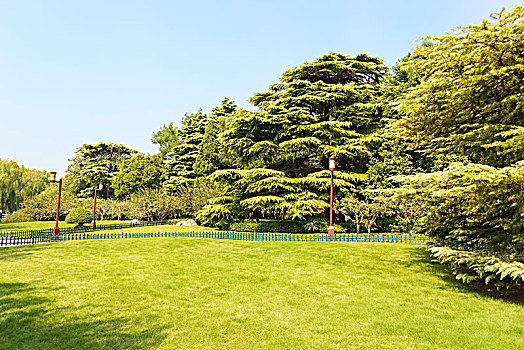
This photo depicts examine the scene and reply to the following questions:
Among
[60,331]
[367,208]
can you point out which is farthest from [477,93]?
[367,208]

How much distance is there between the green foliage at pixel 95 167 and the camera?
221 ft


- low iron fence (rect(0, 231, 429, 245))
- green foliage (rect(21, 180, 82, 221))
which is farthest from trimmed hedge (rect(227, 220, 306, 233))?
green foliage (rect(21, 180, 82, 221))

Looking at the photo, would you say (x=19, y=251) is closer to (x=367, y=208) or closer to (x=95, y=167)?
(x=367, y=208)

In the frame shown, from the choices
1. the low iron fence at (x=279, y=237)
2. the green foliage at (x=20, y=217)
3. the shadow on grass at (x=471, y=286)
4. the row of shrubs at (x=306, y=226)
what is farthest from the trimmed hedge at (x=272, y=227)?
the green foliage at (x=20, y=217)

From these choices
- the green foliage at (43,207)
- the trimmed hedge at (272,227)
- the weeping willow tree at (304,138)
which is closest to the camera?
the weeping willow tree at (304,138)

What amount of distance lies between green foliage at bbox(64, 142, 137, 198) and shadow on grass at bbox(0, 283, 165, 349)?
205 feet

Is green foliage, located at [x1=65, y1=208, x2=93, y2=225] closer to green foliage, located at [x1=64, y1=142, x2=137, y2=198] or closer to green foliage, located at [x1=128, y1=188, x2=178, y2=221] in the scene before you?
green foliage, located at [x1=128, y1=188, x2=178, y2=221]

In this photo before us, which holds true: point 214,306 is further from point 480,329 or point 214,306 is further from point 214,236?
point 214,236

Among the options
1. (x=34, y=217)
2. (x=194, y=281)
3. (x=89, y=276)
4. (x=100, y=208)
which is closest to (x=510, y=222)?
(x=194, y=281)

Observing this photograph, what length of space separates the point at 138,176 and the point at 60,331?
182 feet

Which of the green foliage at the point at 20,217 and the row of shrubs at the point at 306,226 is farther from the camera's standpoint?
the green foliage at the point at 20,217

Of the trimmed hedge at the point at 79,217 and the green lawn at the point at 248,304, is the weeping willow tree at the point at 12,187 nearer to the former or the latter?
the trimmed hedge at the point at 79,217

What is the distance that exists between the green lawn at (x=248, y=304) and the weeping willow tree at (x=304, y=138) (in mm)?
9024

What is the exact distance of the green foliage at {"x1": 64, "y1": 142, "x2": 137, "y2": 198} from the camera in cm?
6738
